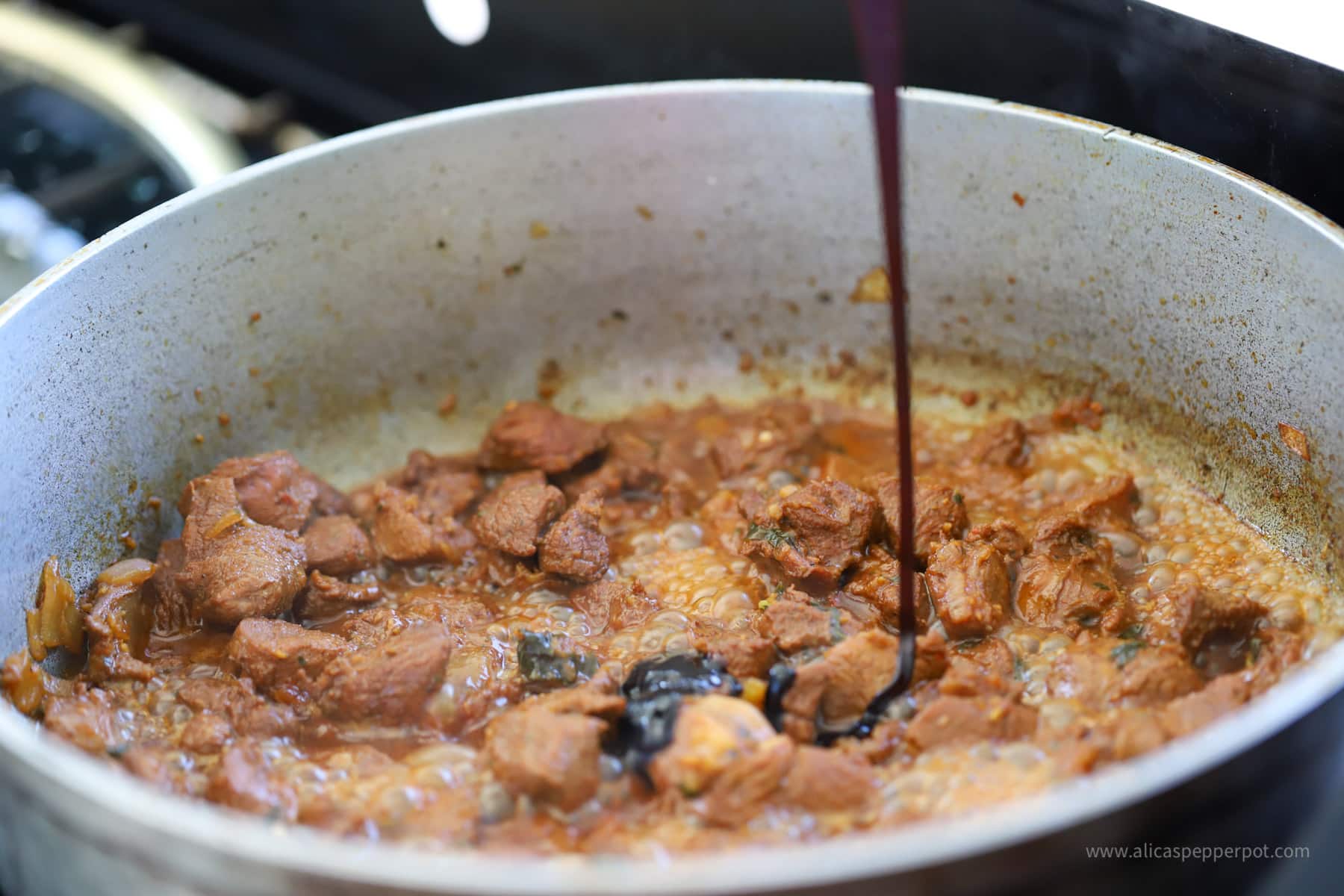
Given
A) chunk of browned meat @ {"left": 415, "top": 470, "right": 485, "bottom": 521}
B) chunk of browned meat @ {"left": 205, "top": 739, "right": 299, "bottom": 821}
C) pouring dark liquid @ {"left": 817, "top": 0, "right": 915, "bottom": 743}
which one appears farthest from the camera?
chunk of browned meat @ {"left": 415, "top": 470, "right": 485, "bottom": 521}

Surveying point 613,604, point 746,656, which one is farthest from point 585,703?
point 613,604

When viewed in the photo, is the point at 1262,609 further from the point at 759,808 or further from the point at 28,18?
the point at 28,18

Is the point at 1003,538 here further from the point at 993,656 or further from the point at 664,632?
the point at 664,632

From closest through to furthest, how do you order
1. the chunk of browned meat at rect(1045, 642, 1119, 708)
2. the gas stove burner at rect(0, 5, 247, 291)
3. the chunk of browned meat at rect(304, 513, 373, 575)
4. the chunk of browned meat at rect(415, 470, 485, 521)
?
the chunk of browned meat at rect(1045, 642, 1119, 708), the chunk of browned meat at rect(304, 513, 373, 575), the chunk of browned meat at rect(415, 470, 485, 521), the gas stove burner at rect(0, 5, 247, 291)

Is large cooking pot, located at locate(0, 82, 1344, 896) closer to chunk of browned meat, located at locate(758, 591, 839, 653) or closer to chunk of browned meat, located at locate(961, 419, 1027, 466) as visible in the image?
chunk of browned meat, located at locate(961, 419, 1027, 466)

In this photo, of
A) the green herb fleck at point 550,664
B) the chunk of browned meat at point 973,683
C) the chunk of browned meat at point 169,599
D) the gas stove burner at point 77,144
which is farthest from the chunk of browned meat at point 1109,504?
the gas stove burner at point 77,144

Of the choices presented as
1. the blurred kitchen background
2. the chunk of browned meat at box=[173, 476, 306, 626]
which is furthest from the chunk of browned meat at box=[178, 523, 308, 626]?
the blurred kitchen background
